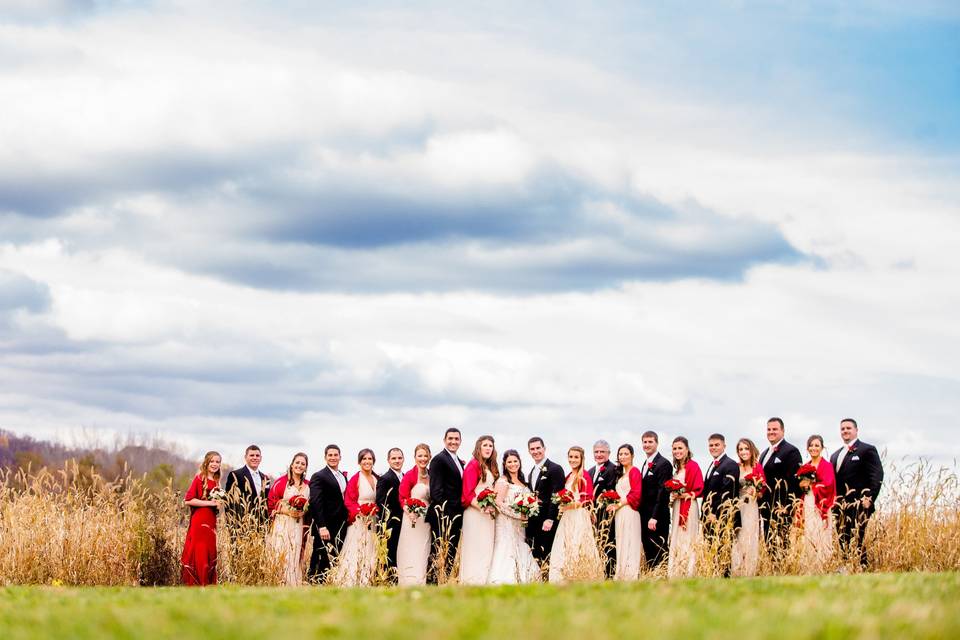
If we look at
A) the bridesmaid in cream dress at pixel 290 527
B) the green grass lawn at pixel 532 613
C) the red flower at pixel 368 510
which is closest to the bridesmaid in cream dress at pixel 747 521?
the red flower at pixel 368 510

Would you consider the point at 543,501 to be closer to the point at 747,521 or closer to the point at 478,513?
the point at 478,513

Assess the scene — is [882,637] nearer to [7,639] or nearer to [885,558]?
[7,639]

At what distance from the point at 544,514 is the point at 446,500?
169 centimetres

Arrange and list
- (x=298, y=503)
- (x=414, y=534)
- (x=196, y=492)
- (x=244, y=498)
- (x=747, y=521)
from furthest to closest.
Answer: (x=196, y=492) < (x=414, y=534) < (x=298, y=503) < (x=244, y=498) < (x=747, y=521)

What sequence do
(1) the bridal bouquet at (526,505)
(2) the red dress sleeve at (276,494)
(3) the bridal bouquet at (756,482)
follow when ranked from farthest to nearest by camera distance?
1. (2) the red dress sleeve at (276,494)
2. (1) the bridal bouquet at (526,505)
3. (3) the bridal bouquet at (756,482)

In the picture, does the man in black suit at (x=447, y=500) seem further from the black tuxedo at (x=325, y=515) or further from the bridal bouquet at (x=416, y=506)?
the black tuxedo at (x=325, y=515)

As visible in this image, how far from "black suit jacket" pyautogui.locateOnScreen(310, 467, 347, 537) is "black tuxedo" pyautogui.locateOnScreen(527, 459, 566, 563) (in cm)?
312

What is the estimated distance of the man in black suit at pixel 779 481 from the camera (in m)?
17.5

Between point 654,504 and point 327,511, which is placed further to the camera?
point 327,511

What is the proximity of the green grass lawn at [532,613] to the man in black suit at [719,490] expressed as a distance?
18.3 feet

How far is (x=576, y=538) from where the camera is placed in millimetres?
17703

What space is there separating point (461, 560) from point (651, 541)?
3.10m

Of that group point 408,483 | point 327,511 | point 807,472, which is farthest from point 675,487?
point 327,511

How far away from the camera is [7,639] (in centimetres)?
830
